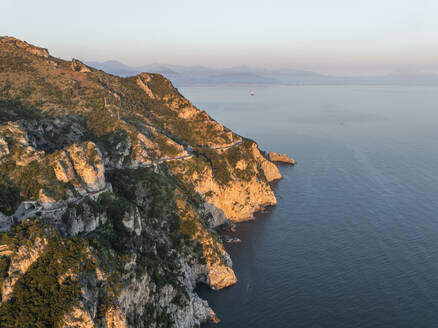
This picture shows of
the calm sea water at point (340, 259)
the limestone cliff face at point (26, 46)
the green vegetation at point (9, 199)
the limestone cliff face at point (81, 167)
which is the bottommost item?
the calm sea water at point (340, 259)

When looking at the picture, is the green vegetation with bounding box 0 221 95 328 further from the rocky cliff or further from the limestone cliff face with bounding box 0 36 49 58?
the limestone cliff face with bounding box 0 36 49 58

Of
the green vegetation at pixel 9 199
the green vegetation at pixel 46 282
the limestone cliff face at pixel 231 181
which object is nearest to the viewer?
the green vegetation at pixel 46 282

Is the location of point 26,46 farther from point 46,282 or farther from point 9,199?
point 46,282

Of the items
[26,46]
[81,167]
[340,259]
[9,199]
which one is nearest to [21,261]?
[9,199]

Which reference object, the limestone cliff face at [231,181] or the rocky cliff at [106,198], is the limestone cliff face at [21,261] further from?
the limestone cliff face at [231,181]

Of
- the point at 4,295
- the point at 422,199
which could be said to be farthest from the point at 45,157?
the point at 422,199

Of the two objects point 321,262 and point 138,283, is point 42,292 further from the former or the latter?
point 321,262

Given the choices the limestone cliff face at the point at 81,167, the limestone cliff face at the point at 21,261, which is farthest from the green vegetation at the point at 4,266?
the limestone cliff face at the point at 81,167

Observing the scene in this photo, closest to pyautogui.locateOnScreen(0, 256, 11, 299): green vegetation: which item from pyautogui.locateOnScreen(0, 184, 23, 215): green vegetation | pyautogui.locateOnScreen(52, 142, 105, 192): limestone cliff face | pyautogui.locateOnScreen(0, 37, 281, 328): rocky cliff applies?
pyautogui.locateOnScreen(0, 37, 281, 328): rocky cliff
